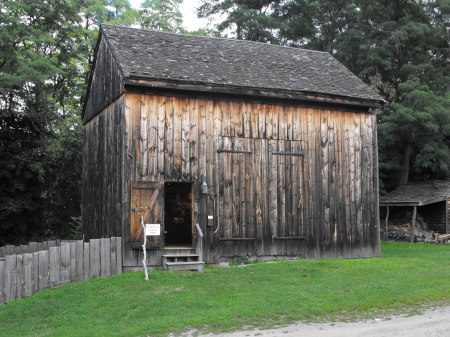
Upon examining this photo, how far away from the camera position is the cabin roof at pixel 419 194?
26.3 meters

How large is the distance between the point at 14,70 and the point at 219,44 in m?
9.72

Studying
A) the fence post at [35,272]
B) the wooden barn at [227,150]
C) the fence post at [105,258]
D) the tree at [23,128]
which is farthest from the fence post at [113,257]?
the tree at [23,128]

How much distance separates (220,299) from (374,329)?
334 cm

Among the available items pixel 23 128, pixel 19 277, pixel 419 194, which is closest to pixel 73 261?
pixel 19 277

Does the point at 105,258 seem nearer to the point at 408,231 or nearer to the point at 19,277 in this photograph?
the point at 19,277

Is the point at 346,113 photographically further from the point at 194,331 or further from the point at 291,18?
the point at 291,18

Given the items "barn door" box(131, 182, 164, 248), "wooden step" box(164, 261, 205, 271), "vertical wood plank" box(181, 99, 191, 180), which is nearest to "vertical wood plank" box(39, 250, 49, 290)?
"barn door" box(131, 182, 164, 248)

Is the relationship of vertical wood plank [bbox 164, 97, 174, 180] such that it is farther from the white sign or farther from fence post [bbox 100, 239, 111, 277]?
fence post [bbox 100, 239, 111, 277]

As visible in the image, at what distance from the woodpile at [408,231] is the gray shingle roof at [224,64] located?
36.7 feet

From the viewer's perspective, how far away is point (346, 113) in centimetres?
1777

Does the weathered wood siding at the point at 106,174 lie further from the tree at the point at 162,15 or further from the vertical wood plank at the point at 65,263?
the tree at the point at 162,15

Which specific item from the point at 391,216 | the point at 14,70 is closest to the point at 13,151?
the point at 14,70

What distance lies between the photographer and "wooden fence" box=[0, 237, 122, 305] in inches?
461

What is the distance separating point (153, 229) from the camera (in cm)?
1370
